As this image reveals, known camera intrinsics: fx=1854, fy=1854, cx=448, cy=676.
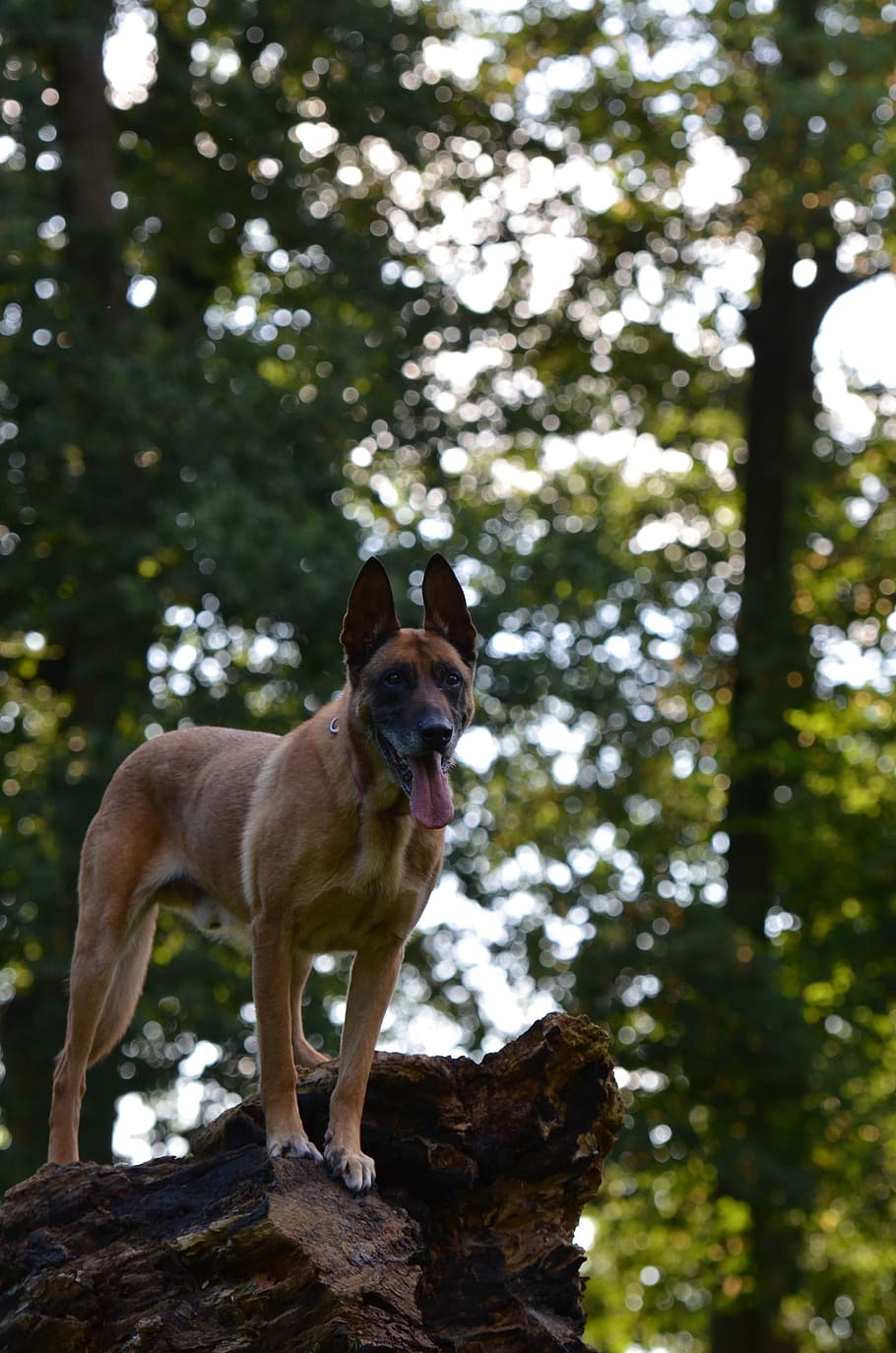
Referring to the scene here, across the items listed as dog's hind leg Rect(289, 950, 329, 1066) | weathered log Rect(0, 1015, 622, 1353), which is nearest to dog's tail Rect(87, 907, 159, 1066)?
dog's hind leg Rect(289, 950, 329, 1066)

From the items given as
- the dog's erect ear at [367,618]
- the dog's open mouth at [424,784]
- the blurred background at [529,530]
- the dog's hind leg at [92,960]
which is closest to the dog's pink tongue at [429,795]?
the dog's open mouth at [424,784]

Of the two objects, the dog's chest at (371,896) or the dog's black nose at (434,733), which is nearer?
the dog's black nose at (434,733)

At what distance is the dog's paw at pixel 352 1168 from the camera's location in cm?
705

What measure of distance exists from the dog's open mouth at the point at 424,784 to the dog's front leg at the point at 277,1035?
0.77 m

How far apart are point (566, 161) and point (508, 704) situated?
8065 millimetres

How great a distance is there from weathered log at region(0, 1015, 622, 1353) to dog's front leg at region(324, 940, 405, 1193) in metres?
0.09

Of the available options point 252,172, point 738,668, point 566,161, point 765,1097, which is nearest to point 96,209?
point 252,172

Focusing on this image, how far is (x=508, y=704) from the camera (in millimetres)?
19953

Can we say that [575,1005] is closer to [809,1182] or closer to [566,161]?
[809,1182]

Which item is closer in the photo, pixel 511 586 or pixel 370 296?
pixel 511 586

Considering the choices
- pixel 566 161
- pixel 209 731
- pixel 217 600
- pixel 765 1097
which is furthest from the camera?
pixel 566 161

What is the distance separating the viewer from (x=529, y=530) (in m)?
21.5

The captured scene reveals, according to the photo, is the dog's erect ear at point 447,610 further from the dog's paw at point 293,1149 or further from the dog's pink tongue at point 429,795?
the dog's paw at point 293,1149

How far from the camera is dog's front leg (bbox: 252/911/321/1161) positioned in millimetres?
7203
